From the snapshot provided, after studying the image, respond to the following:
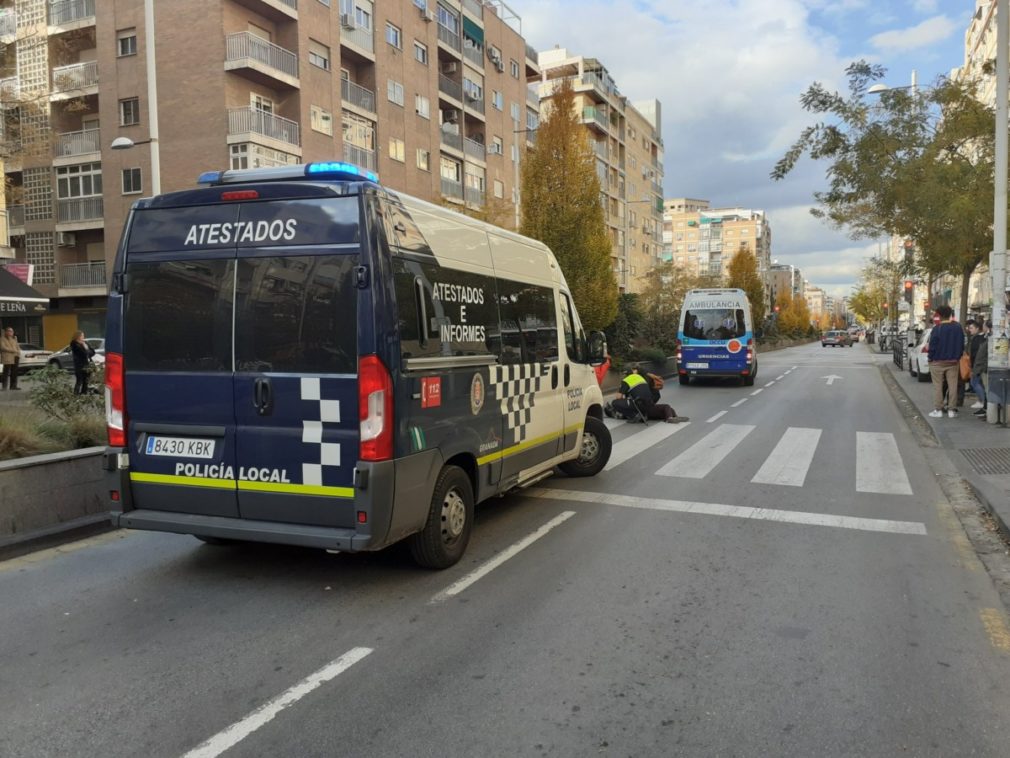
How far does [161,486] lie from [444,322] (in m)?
2.13

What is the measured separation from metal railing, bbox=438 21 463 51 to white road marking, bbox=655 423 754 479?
35707 mm

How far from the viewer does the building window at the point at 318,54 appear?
31.9 metres

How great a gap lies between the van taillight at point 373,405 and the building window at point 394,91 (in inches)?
1393

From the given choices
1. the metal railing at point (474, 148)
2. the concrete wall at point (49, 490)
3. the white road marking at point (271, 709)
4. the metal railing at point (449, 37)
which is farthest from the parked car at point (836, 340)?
the white road marking at point (271, 709)

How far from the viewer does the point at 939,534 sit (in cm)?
624

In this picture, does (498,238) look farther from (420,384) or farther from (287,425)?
(287,425)

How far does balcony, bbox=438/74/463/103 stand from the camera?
42.1 m

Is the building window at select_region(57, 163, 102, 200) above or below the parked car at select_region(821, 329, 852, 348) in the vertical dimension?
above

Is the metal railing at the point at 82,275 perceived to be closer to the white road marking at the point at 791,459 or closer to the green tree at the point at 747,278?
the white road marking at the point at 791,459

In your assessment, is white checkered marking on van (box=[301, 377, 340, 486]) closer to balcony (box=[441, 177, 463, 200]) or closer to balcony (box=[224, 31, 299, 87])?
balcony (box=[224, 31, 299, 87])

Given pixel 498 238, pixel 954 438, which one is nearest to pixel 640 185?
pixel 954 438

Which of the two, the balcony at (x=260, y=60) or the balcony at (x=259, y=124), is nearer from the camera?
the balcony at (x=260, y=60)

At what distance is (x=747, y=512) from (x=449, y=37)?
41.6 metres

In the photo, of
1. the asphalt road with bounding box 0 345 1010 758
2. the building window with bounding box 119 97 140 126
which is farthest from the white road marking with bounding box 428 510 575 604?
the building window with bounding box 119 97 140 126
